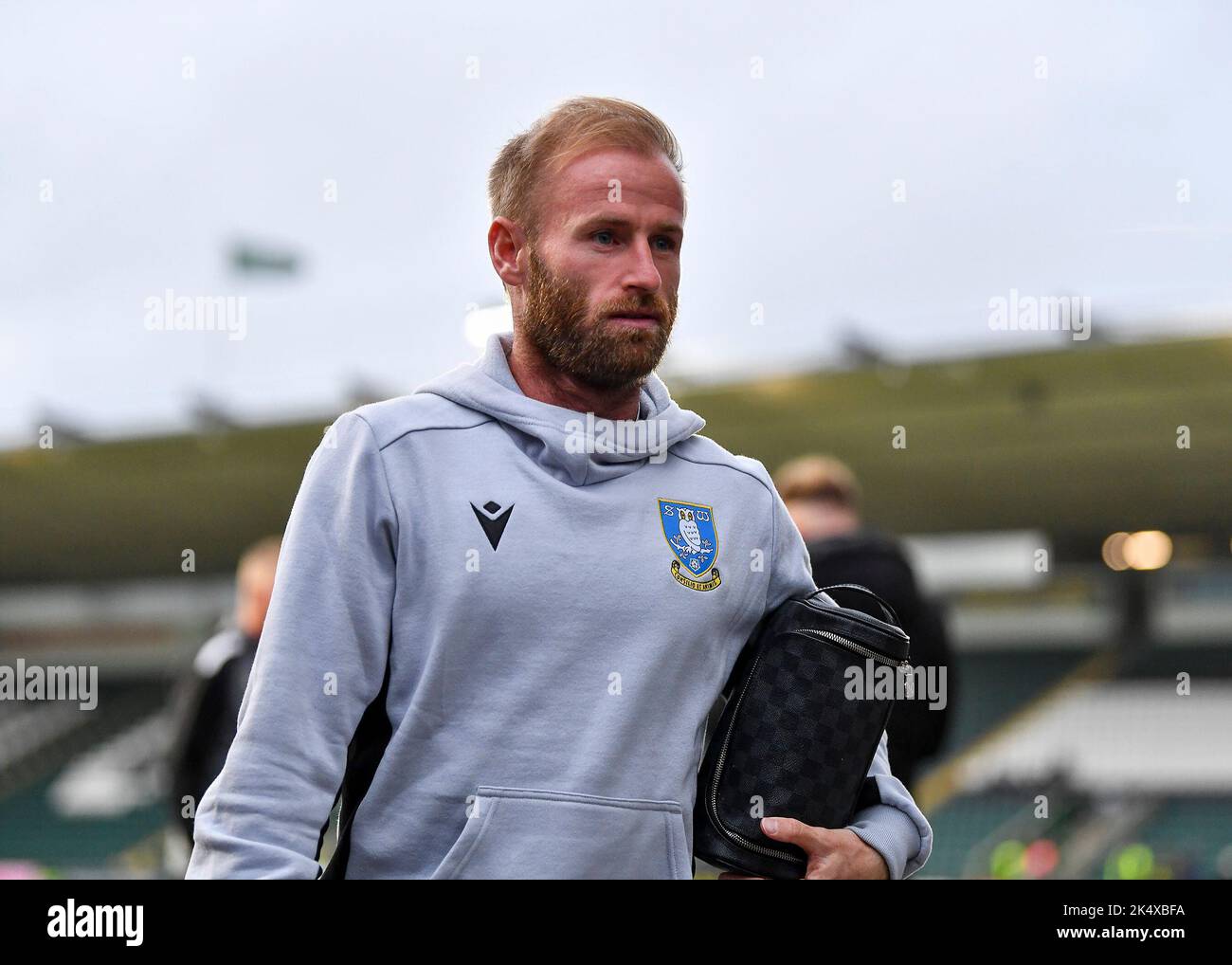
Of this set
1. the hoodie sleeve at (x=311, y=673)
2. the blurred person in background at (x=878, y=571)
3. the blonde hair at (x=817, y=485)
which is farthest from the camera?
the blonde hair at (x=817, y=485)

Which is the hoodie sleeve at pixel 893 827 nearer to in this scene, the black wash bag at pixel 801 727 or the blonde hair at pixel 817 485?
the black wash bag at pixel 801 727

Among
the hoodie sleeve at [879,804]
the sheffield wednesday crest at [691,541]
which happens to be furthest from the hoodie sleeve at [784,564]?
the sheffield wednesday crest at [691,541]

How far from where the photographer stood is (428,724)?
1480 mm

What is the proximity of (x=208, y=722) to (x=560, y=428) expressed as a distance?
260 centimetres

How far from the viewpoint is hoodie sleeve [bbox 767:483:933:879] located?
64.1 inches

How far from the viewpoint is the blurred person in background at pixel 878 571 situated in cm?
334

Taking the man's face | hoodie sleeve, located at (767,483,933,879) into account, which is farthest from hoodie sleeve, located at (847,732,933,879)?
the man's face

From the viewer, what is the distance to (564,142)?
159cm

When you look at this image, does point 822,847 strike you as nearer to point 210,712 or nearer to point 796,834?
point 796,834

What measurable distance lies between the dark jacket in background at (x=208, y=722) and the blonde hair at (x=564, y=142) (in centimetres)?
243
